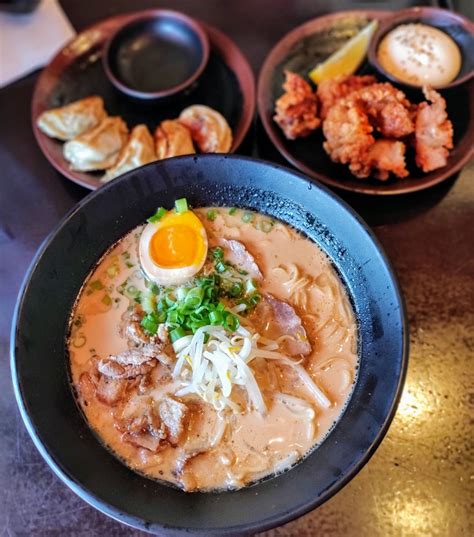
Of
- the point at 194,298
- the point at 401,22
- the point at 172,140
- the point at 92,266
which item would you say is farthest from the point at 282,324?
the point at 401,22

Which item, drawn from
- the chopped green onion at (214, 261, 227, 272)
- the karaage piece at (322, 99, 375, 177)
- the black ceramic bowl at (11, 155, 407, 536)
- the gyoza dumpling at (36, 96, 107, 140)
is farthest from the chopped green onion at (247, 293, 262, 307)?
the gyoza dumpling at (36, 96, 107, 140)

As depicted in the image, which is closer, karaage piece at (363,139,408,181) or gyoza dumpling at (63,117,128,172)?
karaage piece at (363,139,408,181)

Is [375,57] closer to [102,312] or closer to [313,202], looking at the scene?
[313,202]

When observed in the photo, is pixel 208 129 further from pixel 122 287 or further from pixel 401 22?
pixel 401 22

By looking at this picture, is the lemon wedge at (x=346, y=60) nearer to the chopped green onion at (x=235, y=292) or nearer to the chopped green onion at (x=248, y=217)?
the chopped green onion at (x=248, y=217)

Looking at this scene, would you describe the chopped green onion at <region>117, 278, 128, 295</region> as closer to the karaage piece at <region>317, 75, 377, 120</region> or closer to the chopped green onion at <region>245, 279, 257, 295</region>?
the chopped green onion at <region>245, 279, 257, 295</region>
